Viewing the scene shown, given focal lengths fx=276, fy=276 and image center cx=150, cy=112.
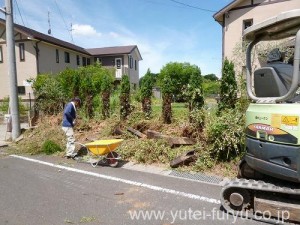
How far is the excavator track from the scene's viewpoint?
367 cm

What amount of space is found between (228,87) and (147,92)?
318 cm

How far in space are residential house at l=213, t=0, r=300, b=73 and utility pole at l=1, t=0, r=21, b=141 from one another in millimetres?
13119

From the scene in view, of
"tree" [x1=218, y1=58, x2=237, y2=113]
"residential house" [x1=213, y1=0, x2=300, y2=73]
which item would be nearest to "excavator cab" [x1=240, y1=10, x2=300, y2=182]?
"tree" [x1=218, y1=58, x2=237, y2=113]

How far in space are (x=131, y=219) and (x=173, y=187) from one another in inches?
57.9

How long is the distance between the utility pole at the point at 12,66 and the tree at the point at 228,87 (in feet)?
23.9

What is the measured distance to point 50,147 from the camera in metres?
8.38

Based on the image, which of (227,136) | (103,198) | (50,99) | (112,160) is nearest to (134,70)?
(50,99)

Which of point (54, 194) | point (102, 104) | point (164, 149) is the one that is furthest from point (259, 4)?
point (54, 194)

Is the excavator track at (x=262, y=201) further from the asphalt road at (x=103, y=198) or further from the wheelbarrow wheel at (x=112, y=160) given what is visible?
the wheelbarrow wheel at (x=112, y=160)

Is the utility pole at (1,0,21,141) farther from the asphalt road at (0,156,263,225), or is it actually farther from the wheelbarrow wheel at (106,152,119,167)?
the wheelbarrow wheel at (106,152,119,167)

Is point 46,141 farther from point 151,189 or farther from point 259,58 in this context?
point 259,58

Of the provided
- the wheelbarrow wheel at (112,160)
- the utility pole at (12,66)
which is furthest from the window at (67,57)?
the wheelbarrow wheel at (112,160)

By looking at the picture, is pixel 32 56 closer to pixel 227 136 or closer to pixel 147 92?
pixel 147 92

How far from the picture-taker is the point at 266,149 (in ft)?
12.5
